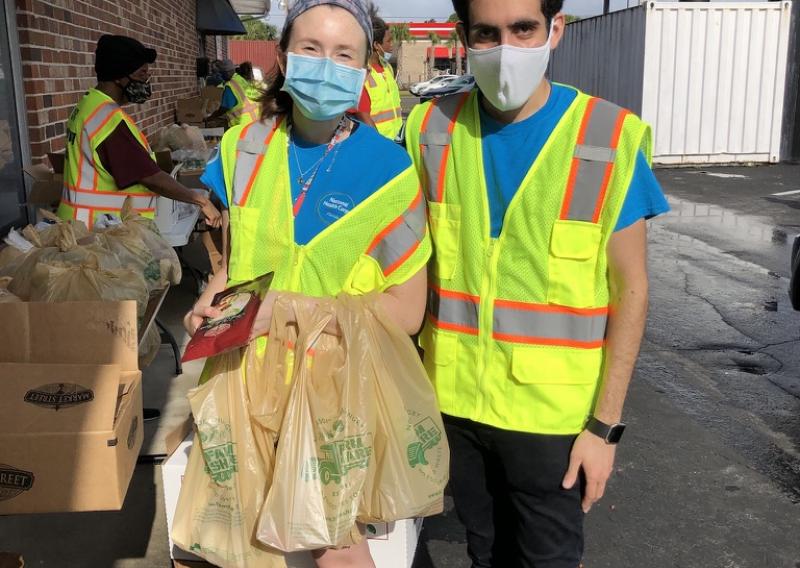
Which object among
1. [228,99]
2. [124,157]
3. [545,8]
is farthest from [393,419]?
[228,99]

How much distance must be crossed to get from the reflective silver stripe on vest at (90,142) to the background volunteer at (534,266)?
9.13 ft

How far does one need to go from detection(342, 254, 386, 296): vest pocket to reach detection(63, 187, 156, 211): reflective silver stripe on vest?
2717 millimetres

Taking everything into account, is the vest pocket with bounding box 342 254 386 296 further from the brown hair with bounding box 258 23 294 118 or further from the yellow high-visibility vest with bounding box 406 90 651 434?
the brown hair with bounding box 258 23 294 118

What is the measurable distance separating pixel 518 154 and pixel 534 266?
0.27 m

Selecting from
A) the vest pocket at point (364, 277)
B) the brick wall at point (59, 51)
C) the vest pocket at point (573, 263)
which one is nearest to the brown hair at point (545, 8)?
the vest pocket at point (573, 263)

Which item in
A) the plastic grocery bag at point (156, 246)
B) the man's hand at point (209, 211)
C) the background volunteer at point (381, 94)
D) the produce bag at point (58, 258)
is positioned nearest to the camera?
the produce bag at point (58, 258)

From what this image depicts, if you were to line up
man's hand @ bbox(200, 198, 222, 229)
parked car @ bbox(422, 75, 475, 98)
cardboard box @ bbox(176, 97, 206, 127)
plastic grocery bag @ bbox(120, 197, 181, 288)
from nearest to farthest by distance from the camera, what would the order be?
parked car @ bbox(422, 75, 475, 98), plastic grocery bag @ bbox(120, 197, 181, 288), man's hand @ bbox(200, 198, 222, 229), cardboard box @ bbox(176, 97, 206, 127)

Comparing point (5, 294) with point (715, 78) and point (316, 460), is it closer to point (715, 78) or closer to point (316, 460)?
point (316, 460)

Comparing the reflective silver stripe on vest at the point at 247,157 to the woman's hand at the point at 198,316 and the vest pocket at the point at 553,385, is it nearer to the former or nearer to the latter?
the woman's hand at the point at 198,316

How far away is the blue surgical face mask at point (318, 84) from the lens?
2.00m

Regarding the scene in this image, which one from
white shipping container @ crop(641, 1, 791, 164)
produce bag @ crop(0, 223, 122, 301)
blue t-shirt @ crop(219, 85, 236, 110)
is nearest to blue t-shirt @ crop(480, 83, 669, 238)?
produce bag @ crop(0, 223, 122, 301)

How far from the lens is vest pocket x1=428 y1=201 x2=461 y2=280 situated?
2.06 metres

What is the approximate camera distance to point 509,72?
1908mm

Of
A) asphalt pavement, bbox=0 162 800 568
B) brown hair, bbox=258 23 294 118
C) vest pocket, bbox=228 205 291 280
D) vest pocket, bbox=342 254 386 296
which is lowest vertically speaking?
asphalt pavement, bbox=0 162 800 568
